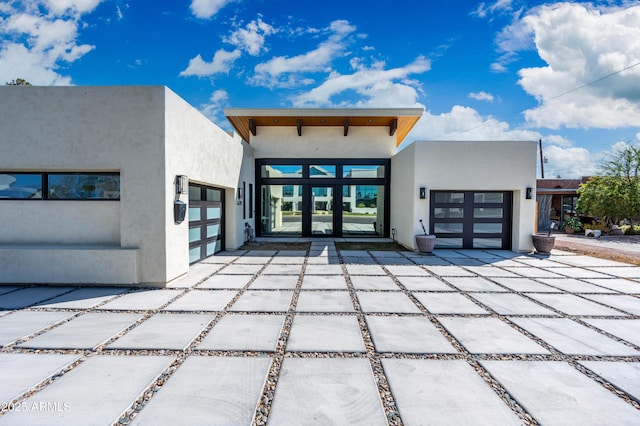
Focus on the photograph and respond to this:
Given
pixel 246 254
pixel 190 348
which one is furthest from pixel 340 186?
pixel 190 348

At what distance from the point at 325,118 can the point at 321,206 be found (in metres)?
3.31

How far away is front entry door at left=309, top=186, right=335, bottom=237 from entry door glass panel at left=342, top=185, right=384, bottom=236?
474 mm

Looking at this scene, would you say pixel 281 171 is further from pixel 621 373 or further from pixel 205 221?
pixel 621 373

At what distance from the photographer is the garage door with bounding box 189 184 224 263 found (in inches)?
259

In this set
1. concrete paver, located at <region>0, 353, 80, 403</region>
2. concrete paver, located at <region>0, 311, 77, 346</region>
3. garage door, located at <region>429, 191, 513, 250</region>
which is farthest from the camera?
garage door, located at <region>429, 191, 513, 250</region>

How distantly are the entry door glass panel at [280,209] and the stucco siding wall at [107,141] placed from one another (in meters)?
6.61

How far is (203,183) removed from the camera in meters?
6.68

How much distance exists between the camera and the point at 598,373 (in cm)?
244

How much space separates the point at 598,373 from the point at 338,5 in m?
9.03

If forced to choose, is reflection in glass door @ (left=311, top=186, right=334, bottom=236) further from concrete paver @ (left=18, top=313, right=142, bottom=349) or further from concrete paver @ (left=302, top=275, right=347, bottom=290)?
concrete paver @ (left=18, top=313, right=142, bottom=349)

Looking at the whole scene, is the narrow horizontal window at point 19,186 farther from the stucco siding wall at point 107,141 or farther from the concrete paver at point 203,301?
the concrete paver at point 203,301

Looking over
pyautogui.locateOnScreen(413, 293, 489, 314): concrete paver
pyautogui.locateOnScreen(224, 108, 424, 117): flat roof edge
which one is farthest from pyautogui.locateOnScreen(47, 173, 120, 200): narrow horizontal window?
pyautogui.locateOnScreen(224, 108, 424, 117): flat roof edge

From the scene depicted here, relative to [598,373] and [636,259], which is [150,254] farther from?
[636,259]

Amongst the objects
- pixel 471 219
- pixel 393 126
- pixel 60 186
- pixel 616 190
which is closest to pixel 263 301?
pixel 60 186
